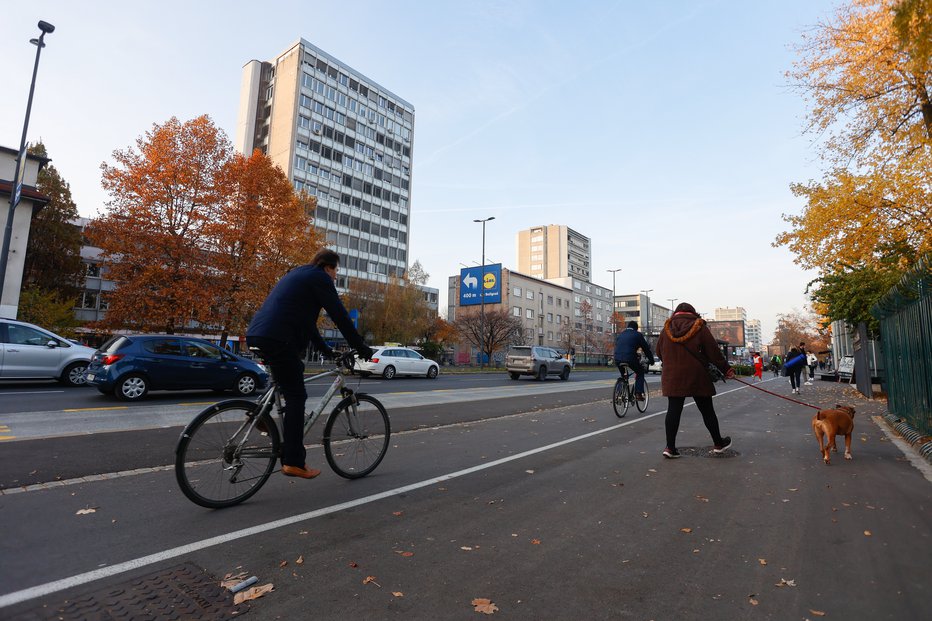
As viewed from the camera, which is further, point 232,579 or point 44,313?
point 44,313

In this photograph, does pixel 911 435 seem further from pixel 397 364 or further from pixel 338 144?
pixel 338 144

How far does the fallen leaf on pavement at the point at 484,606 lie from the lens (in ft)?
7.68

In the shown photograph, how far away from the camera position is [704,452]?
6418 millimetres

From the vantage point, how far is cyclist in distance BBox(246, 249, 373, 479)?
4.00 metres

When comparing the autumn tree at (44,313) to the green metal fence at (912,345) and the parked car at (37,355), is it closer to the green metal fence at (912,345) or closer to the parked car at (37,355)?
the parked car at (37,355)

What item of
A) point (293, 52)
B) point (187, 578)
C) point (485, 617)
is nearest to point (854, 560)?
point (485, 617)

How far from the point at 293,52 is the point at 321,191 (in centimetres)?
1863

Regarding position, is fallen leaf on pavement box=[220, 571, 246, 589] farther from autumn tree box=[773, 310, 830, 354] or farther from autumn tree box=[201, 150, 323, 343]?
autumn tree box=[773, 310, 830, 354]

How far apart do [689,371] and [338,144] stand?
72.0 metres

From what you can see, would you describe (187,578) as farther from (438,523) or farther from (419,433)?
(419,433)

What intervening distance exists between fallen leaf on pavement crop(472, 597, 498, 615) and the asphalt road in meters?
0.04

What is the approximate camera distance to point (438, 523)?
3.58 metres

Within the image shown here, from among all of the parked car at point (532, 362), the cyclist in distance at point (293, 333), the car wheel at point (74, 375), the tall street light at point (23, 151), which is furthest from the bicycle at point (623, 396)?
the tall street light at point (23, 151)

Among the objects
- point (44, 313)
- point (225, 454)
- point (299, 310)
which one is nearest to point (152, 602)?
point (225, 454)
